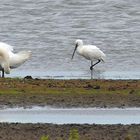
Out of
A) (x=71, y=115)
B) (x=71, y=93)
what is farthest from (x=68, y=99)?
(x=71, y=115)

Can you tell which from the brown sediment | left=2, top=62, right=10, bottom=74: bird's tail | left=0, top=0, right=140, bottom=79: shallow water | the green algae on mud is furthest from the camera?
left=0, top=0, right=140, bottom=79: shallow water

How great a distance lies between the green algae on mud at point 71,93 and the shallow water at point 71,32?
11.6 feet

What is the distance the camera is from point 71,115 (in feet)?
47.0

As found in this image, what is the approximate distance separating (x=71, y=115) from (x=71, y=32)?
61.6 feet

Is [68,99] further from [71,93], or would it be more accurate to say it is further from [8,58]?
[8,58]

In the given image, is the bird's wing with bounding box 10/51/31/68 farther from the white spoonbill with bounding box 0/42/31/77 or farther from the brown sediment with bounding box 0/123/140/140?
the brown sediment with bounding box 0/123/140/140

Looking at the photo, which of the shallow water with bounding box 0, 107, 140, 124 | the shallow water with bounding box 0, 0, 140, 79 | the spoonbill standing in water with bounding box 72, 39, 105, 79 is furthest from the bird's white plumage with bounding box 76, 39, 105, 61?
the shallow water with bounding box 0, 107, 140, 124

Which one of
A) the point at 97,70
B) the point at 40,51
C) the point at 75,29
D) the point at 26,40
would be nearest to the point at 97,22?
the point at 75,29

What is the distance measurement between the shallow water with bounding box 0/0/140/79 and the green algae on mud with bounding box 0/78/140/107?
354 centimetres

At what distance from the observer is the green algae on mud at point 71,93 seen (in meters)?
15.5

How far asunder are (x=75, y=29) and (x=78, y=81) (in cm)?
1520

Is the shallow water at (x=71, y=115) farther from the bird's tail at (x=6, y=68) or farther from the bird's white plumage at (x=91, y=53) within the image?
the bird's white plumage at (x=91, y=53)

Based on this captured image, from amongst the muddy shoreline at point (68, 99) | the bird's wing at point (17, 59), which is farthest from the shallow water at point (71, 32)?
the muddy shoreline at point (68, 99)

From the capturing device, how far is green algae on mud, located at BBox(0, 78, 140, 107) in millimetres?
15539
